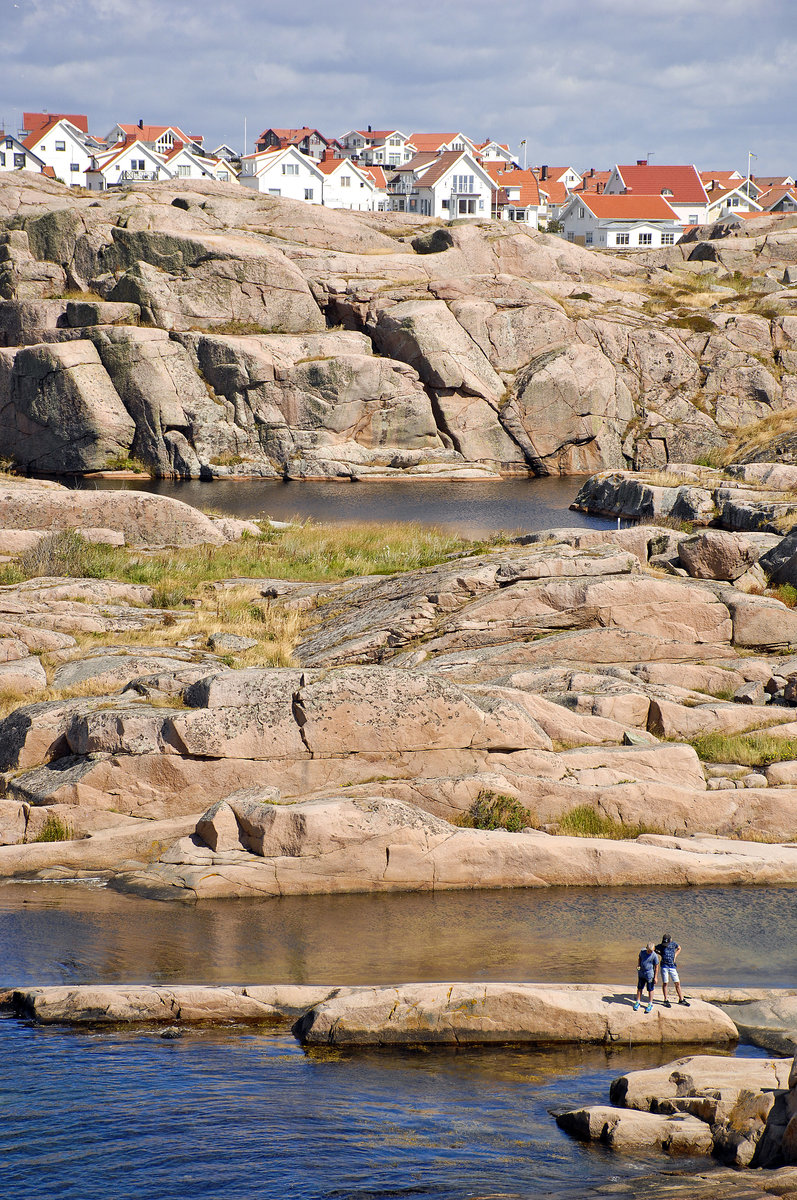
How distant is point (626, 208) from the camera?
130500 mm

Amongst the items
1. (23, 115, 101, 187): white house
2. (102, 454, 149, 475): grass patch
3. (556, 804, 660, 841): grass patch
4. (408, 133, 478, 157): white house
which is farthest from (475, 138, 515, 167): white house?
(556, 804, 660, 841): grass patch

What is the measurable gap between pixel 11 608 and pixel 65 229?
57.8m

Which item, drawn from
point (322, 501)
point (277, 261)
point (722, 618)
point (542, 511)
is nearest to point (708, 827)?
point (722, 618)

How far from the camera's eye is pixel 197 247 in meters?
78.5

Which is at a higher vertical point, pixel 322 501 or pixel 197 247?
pixel 197 247

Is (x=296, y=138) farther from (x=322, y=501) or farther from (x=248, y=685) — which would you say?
(x=248, y=685)

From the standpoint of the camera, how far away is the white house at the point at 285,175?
134m

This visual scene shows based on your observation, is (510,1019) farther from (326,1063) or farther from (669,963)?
(326,1063)

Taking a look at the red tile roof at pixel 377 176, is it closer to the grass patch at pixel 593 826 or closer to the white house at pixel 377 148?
the white house at pixel 377 148

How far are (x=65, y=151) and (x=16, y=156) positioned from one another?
21.0ft

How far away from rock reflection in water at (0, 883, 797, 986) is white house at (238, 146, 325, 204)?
12558cm

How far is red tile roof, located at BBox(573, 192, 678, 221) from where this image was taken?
12975 centimetres

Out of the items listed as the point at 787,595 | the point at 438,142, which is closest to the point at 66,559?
the point at 787,595

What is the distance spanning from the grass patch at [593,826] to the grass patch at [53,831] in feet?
32.2
